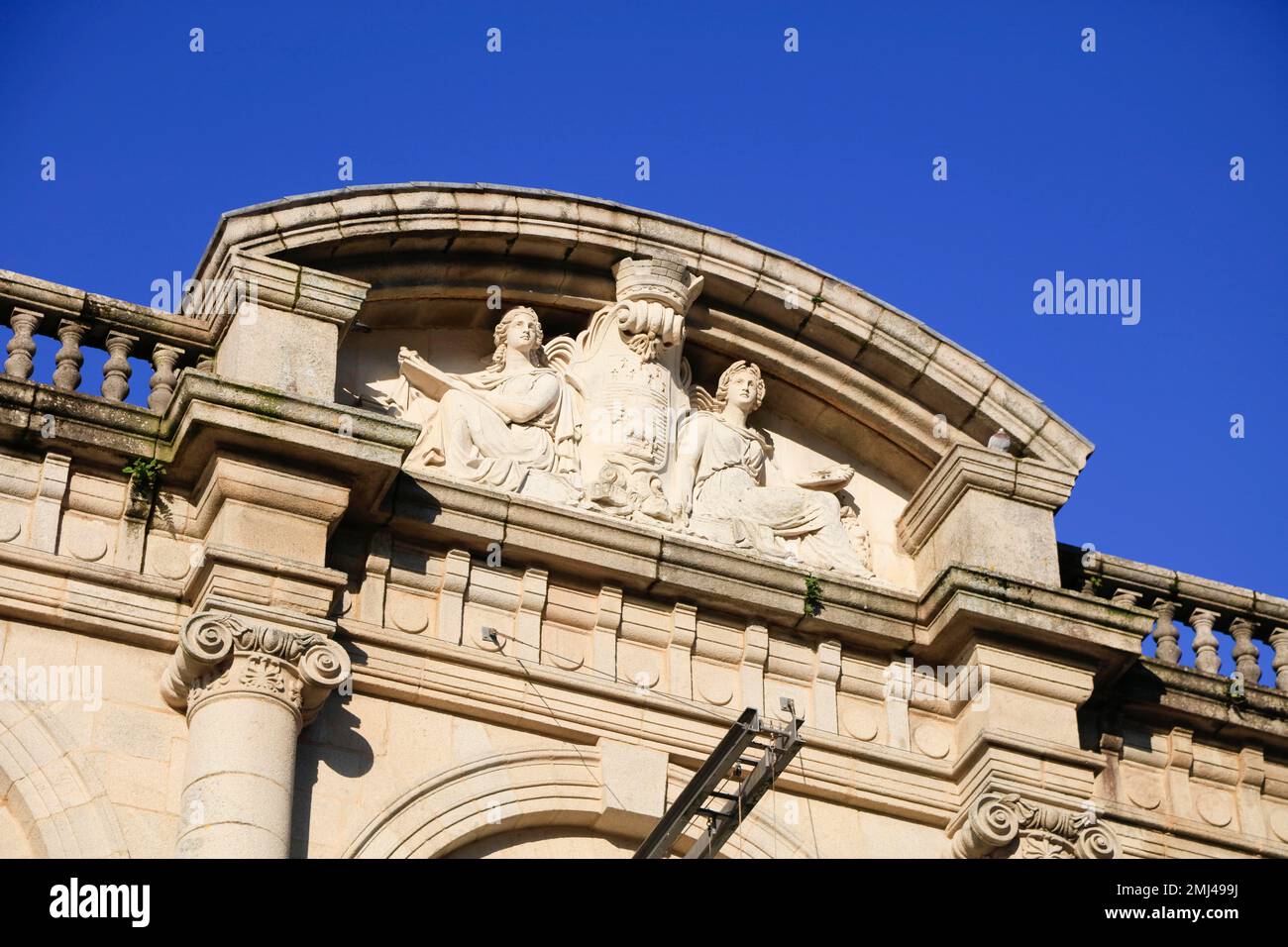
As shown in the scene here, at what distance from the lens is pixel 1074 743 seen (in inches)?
709

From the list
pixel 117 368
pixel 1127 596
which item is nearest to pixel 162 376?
pixel 117 368

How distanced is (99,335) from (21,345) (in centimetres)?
58

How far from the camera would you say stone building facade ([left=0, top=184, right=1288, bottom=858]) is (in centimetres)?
1609

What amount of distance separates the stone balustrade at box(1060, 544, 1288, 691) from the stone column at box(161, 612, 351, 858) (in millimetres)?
5766

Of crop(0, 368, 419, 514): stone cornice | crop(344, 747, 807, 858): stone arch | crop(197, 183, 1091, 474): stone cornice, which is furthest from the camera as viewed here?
crop(197, 183, 1091, 474): stone cornice

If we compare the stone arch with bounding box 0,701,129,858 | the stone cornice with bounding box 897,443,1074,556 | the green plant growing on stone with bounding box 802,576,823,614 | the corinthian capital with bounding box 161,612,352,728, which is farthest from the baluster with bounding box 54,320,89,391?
the stone cornice with bounding box 897,443,1074,556

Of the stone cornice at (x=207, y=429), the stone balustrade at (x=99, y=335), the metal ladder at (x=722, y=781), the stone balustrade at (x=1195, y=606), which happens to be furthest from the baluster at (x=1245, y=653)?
the stone balustrade at (x=99, y=335)

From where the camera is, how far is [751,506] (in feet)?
61.3

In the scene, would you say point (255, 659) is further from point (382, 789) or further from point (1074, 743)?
point (1074, 743)

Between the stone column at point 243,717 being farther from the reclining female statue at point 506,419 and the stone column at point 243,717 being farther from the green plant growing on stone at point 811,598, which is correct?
the green plant growing on stone at point 811,598

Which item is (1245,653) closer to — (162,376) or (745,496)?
(745,496)

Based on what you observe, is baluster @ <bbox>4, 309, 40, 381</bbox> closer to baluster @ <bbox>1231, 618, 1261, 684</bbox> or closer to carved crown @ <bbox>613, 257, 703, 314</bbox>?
carved crown @ <bbox>613, 257, 703, 314</bbox>

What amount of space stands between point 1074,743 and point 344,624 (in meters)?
4.77
